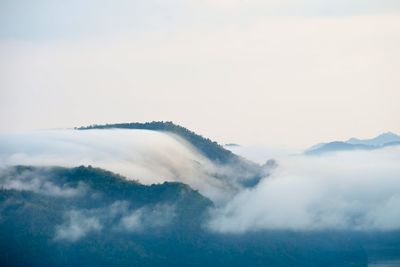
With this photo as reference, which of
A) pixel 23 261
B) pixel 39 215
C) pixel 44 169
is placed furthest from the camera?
pixel 44 169

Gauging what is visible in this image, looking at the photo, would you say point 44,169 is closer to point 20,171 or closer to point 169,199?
point 20,171

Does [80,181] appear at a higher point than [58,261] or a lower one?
higher

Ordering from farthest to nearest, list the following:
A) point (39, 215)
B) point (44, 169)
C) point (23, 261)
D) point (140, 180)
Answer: point (140, 180) → point (44, 169) → point (39, 215) → point (23, 261)

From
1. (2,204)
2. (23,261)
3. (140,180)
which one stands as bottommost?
(23,261)

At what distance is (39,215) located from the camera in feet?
553

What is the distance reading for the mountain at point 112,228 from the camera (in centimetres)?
16400

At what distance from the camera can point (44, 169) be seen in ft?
595

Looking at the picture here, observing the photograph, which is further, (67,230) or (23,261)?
(67,230)

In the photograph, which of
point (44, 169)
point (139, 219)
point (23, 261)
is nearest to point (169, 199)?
point (139, 219)

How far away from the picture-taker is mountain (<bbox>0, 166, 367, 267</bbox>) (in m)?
164

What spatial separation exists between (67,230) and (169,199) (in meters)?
24.6

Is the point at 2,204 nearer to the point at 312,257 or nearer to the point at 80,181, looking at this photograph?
the point at 80,181

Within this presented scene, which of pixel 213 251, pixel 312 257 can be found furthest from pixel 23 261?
pixel 312 257

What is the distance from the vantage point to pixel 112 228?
17875cm
